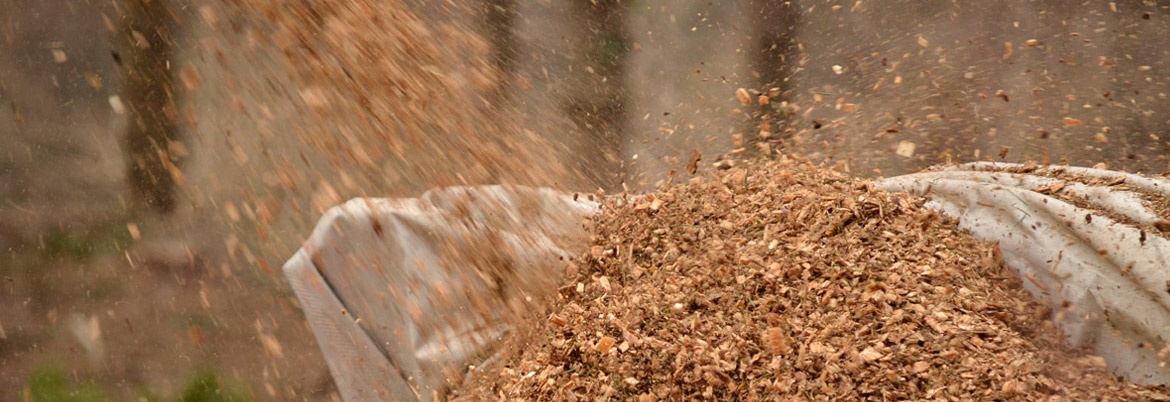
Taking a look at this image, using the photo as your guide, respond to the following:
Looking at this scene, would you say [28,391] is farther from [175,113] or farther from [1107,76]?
[1107,76]

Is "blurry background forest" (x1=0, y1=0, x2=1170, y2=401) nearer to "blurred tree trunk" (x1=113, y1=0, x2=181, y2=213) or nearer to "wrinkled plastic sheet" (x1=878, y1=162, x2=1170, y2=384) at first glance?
"blurred tree trunk" (x1=113, y1=0, x2=181, y2=213)

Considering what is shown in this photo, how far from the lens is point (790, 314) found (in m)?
1.22

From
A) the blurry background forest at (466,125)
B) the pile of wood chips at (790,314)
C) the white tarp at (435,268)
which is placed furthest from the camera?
the blurry background forest at (466,125)

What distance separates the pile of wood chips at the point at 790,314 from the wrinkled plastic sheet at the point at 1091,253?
31 millimetres

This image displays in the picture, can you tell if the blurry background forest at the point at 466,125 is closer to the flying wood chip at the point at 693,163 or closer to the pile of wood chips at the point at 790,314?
the flying wood chip at the point at 693,163

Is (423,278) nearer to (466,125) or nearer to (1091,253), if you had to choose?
(466,125)

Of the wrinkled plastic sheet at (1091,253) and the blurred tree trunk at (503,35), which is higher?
the blurred tree trunk at (503,35)

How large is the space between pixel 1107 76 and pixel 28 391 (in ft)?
8.44

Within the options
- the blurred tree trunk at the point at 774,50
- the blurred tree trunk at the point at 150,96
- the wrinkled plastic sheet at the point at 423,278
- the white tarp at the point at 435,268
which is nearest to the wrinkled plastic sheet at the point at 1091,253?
the white tarp at the point at 435,268

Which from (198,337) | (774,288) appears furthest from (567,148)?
(198,337)

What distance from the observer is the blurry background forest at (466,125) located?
5.30 feet

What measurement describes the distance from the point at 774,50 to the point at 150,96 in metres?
1.44

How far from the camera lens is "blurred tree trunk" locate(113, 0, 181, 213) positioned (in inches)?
64.3

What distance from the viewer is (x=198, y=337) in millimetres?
1922
